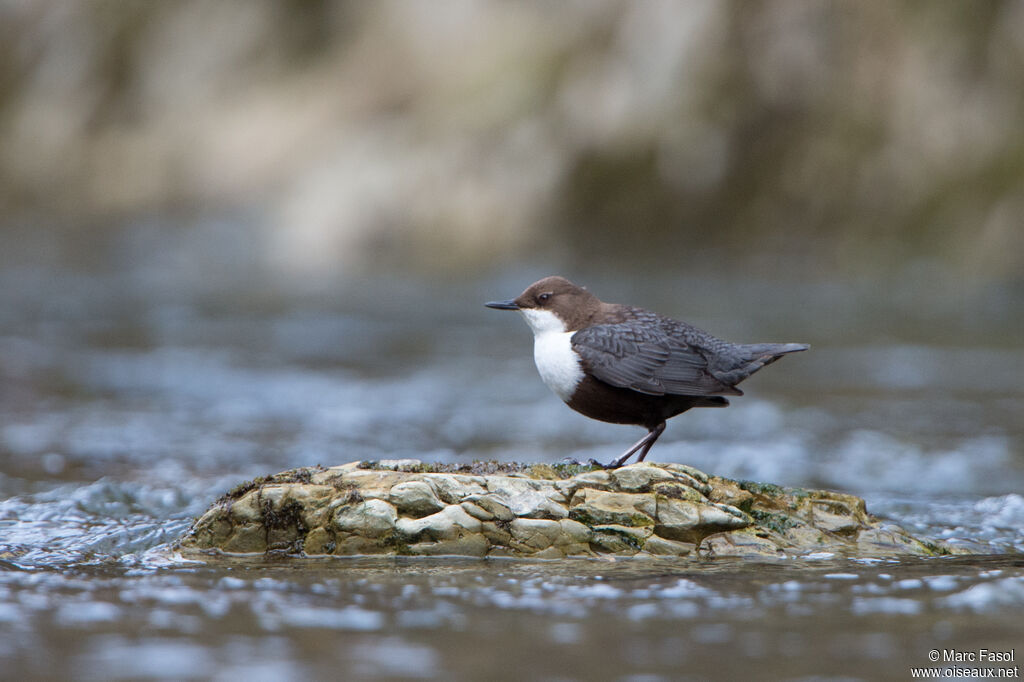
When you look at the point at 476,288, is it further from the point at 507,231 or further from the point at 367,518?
the point at 367,518

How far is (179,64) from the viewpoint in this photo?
3153 cm

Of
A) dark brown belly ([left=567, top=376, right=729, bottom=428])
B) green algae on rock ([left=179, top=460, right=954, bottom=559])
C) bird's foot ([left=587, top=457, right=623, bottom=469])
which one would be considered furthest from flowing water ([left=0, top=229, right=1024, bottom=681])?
dark brown belly ([left=567, top=376, right=729, bottom=428])

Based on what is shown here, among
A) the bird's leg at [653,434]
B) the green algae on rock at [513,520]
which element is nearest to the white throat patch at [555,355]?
the bird's leg at [653,434]

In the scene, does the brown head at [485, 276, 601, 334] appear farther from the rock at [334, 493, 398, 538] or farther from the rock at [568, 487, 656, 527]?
the rock at [334, 493, 398, 538]

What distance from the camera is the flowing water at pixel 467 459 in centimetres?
261

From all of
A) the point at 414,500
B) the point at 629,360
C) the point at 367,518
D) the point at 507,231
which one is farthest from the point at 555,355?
the point at 507,231

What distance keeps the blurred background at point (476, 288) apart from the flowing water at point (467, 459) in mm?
23

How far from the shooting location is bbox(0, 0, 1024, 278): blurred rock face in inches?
595

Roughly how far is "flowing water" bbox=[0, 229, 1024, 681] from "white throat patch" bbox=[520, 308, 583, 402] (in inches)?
37.8

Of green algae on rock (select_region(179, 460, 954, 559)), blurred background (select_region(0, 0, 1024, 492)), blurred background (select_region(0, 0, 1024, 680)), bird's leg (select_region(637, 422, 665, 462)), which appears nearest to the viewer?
blurred background (select_region(0, 0, 1024, 680))

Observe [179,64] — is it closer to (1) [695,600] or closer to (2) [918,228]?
(2) [918,228]

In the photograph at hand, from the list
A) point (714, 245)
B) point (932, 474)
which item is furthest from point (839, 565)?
point (714, 245)

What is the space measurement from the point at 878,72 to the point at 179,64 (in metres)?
22.1

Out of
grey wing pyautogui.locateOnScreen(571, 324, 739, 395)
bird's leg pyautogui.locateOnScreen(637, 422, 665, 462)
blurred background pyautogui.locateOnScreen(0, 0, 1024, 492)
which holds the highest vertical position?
blurred background pyautogui.locateOnScreen(0, 0, 1024, 492)
